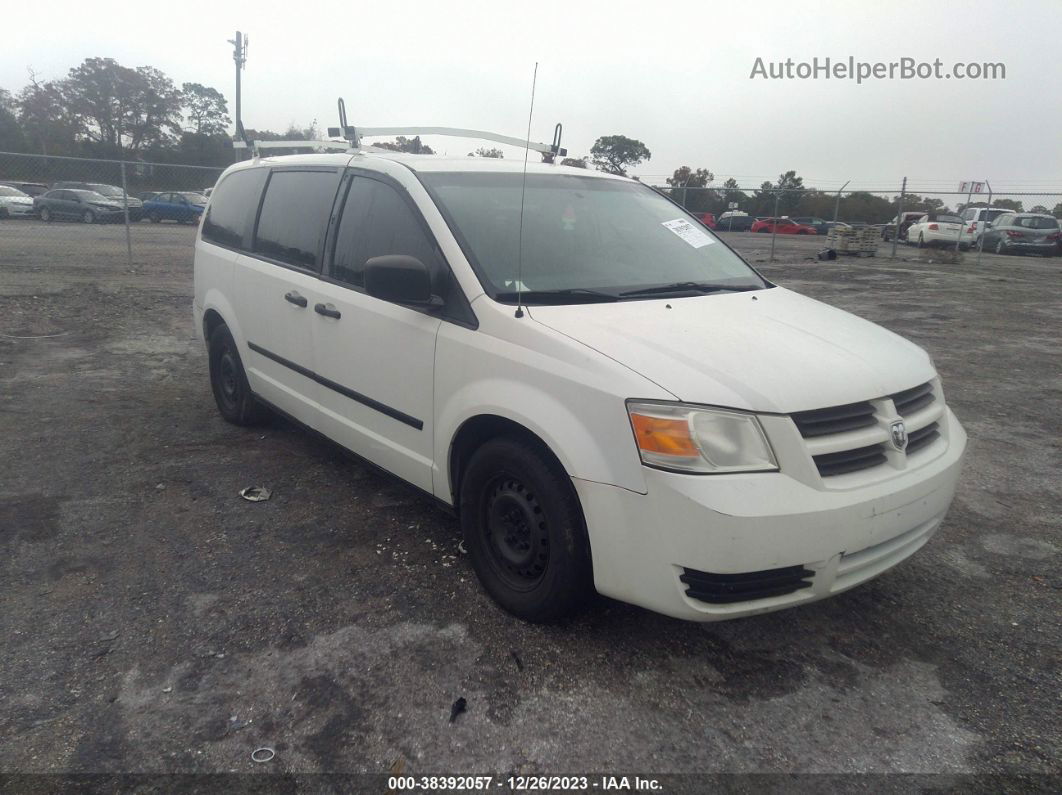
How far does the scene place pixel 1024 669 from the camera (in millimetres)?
2742

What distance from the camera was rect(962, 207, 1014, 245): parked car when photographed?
24.9m

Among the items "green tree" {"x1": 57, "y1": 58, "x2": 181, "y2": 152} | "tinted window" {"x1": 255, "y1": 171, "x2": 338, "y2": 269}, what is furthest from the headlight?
"green tree" {"x1": 57, "y1": 58, "x2": 181, "y2": 152}

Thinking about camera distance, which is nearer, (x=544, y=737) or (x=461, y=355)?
(x=544, y=737)

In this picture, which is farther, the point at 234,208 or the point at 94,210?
the point at 94,210

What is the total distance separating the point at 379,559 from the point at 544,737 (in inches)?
53.5

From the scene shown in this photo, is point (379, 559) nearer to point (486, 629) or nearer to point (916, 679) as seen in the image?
point (486, 629)

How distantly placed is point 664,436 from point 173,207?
101 ft

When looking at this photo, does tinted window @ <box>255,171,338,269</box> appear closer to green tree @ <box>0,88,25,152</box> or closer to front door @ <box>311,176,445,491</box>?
front door @ <box>311,176,445,491</box>

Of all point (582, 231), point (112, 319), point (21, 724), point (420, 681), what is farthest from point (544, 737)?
point (112, 319)

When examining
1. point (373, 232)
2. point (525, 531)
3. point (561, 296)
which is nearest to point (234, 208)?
point (373, 232)

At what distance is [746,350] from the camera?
2.72 meters

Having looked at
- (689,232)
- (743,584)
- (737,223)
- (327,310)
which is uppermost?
(689,232)

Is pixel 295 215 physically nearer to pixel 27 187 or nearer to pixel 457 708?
pixel 457 708

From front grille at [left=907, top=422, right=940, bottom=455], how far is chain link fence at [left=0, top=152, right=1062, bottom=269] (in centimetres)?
1537
